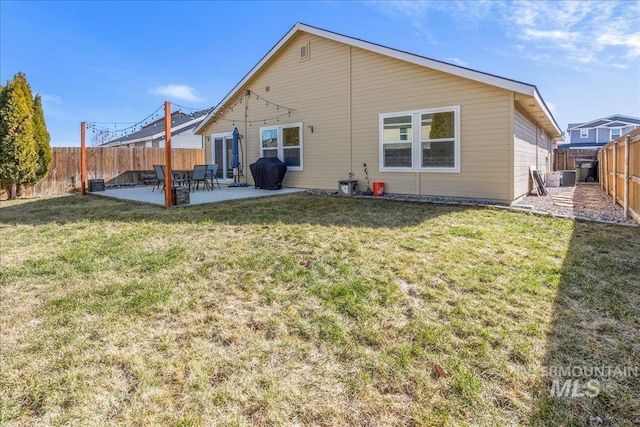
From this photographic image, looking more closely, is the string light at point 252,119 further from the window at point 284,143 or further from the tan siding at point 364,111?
the window at point 284,143

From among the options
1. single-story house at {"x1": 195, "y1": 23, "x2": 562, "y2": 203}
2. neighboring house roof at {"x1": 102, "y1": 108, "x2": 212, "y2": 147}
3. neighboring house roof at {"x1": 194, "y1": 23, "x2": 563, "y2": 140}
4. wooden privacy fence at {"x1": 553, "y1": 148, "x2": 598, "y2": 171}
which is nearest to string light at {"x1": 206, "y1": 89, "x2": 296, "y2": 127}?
single-story house at {"x1": 195, "y1": 23, "x2": 562, "y2": 203}

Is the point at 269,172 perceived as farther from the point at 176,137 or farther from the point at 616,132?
the point at 616,132

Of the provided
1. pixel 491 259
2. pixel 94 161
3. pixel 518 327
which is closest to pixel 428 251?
pixel 491 259

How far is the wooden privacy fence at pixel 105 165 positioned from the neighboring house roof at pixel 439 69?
18.8 feet

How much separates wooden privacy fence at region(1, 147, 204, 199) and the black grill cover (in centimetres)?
662

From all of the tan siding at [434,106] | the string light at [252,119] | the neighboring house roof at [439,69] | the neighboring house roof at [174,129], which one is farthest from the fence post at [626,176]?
the neighboring house roof at [174,129]

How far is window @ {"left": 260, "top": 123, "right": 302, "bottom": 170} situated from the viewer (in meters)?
11.7

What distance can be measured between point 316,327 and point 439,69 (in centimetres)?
756

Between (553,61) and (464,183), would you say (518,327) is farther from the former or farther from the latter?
(553,61)

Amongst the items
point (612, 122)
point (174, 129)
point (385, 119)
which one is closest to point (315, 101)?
point (385, 119)

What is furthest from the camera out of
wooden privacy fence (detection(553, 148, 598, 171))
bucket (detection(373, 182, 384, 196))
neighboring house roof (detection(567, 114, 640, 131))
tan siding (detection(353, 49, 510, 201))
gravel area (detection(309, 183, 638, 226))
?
neighboring house roof (detection(567, 114, 640, 131))

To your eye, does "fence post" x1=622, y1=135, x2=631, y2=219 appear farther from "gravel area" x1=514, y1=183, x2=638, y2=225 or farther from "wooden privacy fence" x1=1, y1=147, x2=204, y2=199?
"wooden privacy fence" x1=1, y1=147, x2=204, y2=199

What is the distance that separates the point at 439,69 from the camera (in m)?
8.50

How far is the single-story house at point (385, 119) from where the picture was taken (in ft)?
27.1
